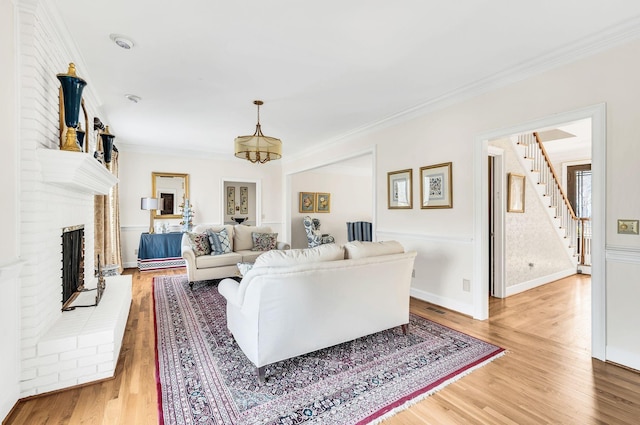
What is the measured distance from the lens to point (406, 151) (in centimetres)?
417

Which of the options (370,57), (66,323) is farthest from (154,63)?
(66,323)

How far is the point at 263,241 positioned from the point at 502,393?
418 centimetres

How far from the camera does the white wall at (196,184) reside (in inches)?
247

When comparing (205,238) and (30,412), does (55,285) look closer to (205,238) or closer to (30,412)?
(30,412)

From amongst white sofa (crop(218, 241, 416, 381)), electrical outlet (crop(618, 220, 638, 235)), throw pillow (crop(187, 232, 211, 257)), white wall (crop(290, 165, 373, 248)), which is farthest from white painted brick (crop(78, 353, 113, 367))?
white wall (crop(290, 165, 373, 248))

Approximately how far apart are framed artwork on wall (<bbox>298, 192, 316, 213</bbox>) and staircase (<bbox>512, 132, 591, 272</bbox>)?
4981 millimetres

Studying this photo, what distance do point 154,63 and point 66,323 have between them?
2.31 meters

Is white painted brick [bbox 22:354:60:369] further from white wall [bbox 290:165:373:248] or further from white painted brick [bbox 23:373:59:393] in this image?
white wall [bbox 290:165:373:248]

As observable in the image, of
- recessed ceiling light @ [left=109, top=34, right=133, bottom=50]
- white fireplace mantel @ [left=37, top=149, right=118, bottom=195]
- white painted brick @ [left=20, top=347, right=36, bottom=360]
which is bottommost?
white painted brick @ [left=20, top=347, right=36, bottom=360]

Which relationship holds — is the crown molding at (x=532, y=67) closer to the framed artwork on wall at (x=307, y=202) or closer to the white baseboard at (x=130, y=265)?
the framed artwork on wall at (x=307, y=202)

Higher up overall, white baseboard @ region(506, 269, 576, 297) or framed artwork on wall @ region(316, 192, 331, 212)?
framed artwork on wall @ region(316, 192, 331, 212)

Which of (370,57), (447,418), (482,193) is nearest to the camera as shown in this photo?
(447,418)

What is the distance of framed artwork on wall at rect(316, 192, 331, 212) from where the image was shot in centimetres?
840

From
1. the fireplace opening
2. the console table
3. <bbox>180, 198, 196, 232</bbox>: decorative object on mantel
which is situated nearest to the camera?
the fireplace opening
